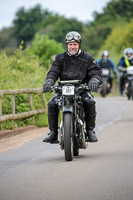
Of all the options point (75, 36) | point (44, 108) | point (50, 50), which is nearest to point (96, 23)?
point (50, 50)

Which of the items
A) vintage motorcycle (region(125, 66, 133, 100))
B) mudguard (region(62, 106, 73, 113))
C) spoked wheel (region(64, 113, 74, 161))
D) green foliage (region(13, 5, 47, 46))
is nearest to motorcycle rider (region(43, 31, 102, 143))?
mudguard (region(62, 106, 73, 113))

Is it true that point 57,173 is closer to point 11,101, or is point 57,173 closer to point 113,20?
point 11,101

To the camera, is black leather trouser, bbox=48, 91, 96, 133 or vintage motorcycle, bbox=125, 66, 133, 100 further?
vintage motorcycle, bbox=125, 66, 133, 100

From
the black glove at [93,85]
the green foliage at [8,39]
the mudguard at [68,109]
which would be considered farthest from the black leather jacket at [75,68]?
the green foliage at [8,39]

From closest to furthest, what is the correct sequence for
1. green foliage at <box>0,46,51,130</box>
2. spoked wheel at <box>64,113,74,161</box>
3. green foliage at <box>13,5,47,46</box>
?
spoked wheel at <box>64,113,74,161</box>, green foliage at <box>0,46,51,130</box>, green foliage at <box>13,5,47,46</box>

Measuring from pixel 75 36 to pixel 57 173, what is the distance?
97.7 inches

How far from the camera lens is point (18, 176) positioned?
831cm

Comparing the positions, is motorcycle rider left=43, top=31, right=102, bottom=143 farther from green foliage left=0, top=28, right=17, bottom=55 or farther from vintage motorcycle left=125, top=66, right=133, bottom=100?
green foliage left=0, top=28, right=17, bottom=55

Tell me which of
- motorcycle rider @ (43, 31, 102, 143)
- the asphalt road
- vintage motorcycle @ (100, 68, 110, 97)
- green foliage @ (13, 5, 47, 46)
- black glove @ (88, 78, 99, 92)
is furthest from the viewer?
green foliage @ (13, 5, 47, 46)

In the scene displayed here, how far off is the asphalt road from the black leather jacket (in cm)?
127

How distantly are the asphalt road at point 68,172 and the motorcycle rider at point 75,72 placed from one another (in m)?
0.51

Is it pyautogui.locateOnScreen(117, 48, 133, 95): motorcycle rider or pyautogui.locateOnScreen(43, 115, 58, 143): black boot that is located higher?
pyautogui.locateOnScreen(117, 48, 133, 95): motorcycle rider

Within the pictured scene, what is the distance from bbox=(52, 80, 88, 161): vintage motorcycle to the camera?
9.27m

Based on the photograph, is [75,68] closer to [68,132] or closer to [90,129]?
[90,129]
